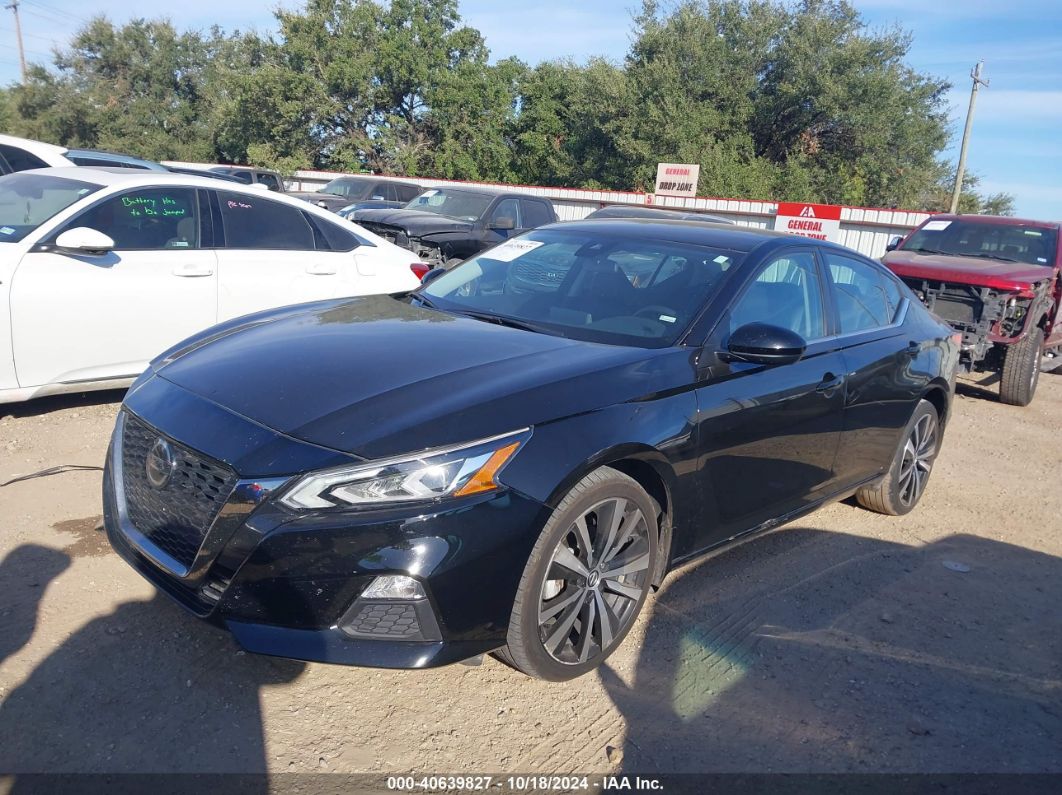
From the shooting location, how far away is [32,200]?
5.84 m

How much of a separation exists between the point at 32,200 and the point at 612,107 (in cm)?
3304

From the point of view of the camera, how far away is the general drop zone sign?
21.5 meters

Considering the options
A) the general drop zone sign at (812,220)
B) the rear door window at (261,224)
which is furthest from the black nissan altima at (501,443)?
the general drop zone sign at (812,220)

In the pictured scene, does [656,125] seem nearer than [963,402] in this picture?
No

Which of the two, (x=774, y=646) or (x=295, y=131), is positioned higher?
(x=295, y=131)

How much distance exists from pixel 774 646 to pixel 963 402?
6.79 m

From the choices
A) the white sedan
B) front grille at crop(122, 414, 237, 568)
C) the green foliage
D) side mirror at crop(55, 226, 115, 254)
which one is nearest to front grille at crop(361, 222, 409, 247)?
the white sedan

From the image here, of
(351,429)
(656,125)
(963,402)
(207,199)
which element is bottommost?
(963,402)

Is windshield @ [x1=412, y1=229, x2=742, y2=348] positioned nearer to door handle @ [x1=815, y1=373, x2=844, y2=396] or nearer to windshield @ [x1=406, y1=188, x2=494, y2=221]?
door handle @ [x1=815, y1=373, x2=844, y2=396]

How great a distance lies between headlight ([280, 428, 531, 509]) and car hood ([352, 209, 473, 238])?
10.0 m

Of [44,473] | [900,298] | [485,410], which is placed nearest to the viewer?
[485,410]

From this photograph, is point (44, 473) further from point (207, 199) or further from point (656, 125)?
point (656, 125)

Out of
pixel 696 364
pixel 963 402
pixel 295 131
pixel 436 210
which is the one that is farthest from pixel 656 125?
pixel 696 364

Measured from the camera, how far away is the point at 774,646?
3660 mm
